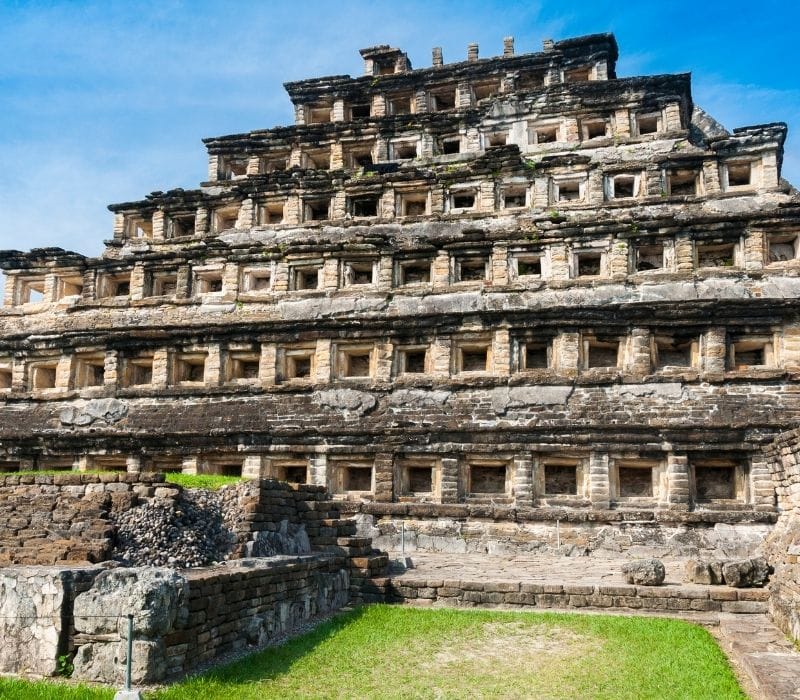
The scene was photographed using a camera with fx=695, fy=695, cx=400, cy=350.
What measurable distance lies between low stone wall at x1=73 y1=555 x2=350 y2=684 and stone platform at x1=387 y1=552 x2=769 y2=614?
12.4ft

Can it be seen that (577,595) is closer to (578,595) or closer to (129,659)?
(578,595)

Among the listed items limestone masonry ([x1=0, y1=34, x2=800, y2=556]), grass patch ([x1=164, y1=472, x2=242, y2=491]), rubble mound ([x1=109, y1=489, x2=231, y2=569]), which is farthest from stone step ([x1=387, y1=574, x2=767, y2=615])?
limestone masonry ([x1=0, y1=34, x2=800, y2=556])

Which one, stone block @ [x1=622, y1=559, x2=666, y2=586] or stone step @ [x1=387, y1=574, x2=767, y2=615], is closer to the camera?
stone step @ [x1=387, y1=574, x2=767, y2=615]

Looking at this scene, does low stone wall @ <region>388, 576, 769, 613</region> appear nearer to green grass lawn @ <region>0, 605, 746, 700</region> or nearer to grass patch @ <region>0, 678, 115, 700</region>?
green grass lawn @ <region>0, 605, 746, 700</region>

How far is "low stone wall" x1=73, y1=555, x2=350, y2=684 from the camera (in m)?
7.96

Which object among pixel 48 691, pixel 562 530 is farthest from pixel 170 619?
pixel 562 530

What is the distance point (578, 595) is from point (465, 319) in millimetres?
10832

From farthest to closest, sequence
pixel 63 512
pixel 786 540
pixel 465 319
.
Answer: pixel 465 319, pixel 786 540, pixel 63 512

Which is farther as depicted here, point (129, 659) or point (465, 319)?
point (465, 319)

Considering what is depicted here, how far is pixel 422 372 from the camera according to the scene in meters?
22.9

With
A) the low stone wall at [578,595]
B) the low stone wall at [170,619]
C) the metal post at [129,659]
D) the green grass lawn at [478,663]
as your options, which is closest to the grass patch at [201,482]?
the low stone wall at [578,595]

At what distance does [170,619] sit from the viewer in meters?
8.20

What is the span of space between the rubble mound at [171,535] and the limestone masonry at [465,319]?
7.79 metres

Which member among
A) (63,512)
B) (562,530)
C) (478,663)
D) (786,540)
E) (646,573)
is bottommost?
(478,663)
